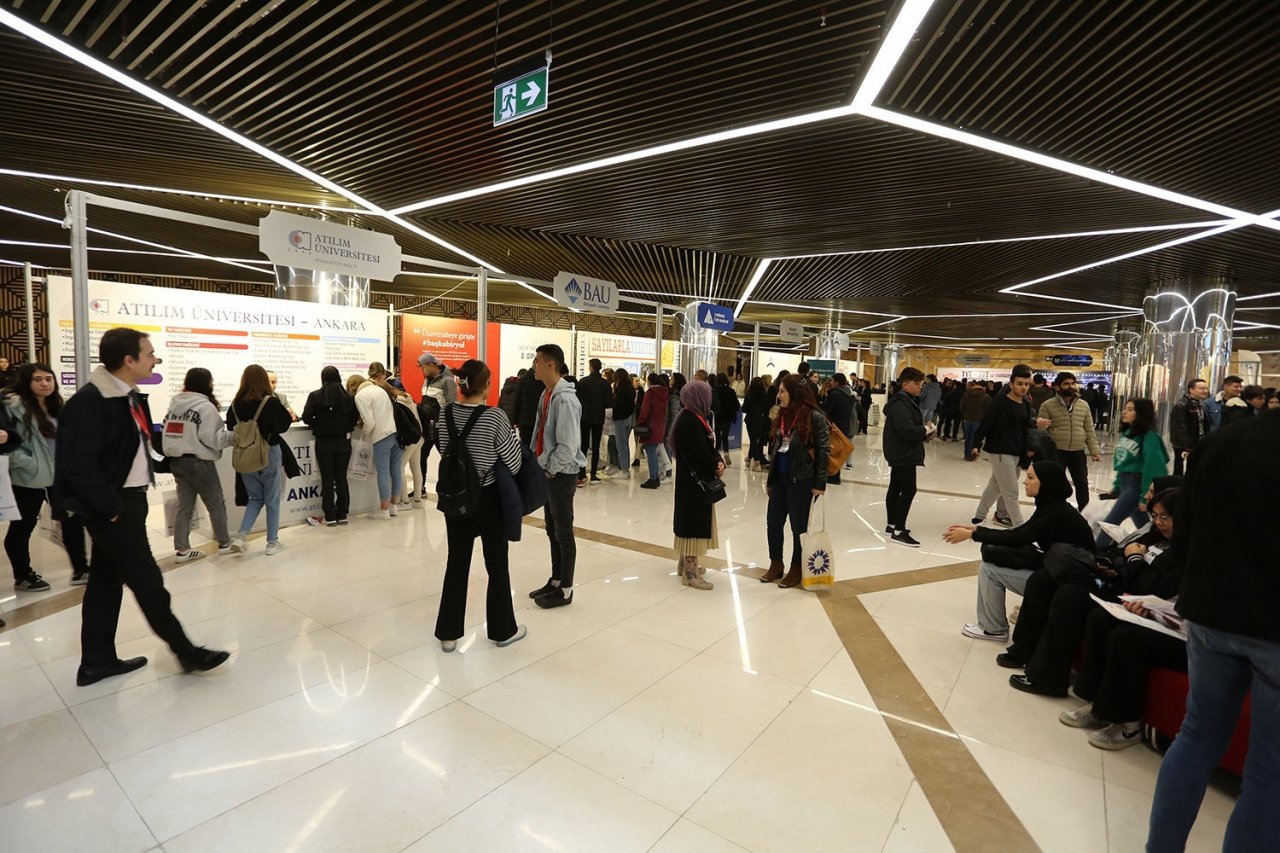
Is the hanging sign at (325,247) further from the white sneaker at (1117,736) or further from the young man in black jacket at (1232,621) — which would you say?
the white sneaker at (1117,736)

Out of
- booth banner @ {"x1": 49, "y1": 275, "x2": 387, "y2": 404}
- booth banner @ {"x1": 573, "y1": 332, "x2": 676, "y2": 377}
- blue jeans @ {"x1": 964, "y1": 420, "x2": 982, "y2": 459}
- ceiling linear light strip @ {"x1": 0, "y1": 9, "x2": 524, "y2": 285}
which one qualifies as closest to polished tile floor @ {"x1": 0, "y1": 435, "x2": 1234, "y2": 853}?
ceiling linear light strip @ {"x1": 0, "y1": 9, "x2": 524, "y2": 285}

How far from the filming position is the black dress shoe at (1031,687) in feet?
9.46

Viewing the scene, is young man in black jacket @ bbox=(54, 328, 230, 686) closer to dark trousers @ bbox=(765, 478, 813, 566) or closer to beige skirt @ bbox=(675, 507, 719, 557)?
beige skirt @ bbox=(675, 507, 719, 557)

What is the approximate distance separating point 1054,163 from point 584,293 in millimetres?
5798

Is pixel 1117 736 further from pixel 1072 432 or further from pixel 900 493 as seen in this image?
pixel 1072 432

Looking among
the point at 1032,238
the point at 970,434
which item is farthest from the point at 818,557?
the point at 970,434

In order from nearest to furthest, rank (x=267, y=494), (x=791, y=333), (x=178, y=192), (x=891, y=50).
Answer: (x=891, y=50) → (x=267, y=494) → (x=178, y=192) → (x=791, y=333)

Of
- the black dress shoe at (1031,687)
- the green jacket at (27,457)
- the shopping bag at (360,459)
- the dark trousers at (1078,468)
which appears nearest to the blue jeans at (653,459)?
the shopping bag at (360,459)

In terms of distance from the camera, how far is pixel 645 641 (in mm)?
3424

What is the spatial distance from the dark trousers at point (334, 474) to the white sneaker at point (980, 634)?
16.9 ft

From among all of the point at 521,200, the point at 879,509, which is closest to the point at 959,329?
the point at 879,509

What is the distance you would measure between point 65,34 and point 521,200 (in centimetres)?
406

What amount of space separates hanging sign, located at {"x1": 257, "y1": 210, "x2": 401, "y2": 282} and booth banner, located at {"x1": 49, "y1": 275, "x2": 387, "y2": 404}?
93.5 inches

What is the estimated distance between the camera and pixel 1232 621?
1.56 m
